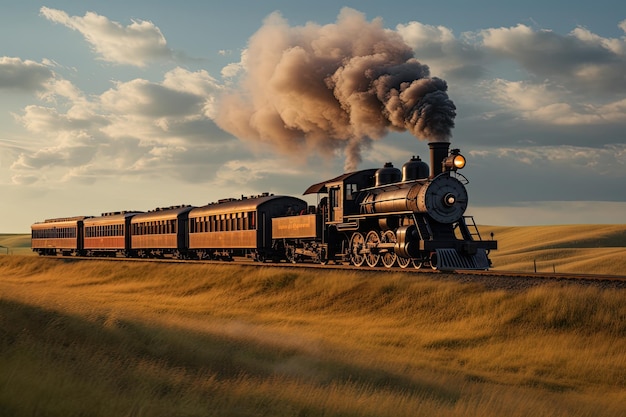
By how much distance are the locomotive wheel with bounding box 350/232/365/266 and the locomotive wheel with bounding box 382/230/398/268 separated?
1.39m

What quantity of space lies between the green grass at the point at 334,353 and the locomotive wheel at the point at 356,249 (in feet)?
8.83

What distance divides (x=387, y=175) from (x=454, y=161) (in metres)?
4.25

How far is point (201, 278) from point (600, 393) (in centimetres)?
2367

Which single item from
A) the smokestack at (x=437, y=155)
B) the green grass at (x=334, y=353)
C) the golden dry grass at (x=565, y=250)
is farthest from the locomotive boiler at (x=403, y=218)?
the golden dry grass at (x=565, y=250)

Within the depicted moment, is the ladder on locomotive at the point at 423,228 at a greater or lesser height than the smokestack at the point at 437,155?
lesser

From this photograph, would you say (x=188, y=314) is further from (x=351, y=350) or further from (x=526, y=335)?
(x=526, y=335)

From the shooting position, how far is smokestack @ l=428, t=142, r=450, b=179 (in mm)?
26605

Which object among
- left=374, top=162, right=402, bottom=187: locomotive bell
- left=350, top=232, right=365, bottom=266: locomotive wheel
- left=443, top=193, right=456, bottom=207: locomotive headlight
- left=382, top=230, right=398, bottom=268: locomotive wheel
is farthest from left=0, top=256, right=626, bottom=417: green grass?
left=374, top=162, right=402, bottom=187: locomotive bell

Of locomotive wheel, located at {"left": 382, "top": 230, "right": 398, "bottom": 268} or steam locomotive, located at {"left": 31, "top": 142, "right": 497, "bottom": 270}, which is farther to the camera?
locomotive wheel, located at {"left": 382, "top": 230, "right": 398, "bottom": 268}

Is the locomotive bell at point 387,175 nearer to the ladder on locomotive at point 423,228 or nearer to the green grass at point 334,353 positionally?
the ladder on locomotive at point 423,228

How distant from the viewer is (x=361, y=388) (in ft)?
48.2

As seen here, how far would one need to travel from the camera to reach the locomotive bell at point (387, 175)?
97.0 feet

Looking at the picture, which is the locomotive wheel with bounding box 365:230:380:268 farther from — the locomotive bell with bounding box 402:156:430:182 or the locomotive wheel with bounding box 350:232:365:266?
the locomotive bell with bounding box 402:156:430:182

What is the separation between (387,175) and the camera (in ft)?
97.1
